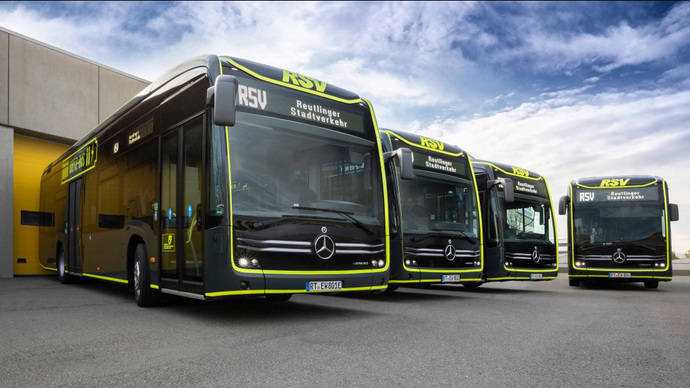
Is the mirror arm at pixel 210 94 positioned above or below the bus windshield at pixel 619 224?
above

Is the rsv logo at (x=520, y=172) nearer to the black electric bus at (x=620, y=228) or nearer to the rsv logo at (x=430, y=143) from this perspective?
the black electric bus at (x=620, y=228)

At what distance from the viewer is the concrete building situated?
674 inches

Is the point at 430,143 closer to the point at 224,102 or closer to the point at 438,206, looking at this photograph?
the point at 438,206

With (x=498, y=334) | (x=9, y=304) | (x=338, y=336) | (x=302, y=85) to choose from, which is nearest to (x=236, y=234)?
(x=338, y=336)

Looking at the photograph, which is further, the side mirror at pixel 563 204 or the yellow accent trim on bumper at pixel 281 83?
the side mirror at pixel 563 204

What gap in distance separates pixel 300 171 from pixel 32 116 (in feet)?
50.0

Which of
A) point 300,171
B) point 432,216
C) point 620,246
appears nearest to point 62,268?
point 432,216

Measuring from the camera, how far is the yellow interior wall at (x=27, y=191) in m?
18.4

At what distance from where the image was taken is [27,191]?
61.3 feet

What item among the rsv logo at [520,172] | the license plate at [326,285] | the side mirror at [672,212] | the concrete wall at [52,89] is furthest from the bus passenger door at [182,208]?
the concrete wall at [52,89]

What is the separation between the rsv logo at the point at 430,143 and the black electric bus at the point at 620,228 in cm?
545

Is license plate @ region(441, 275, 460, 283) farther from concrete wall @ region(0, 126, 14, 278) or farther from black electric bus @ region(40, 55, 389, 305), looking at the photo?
concrete wall @ region(0, 126, 14, 278)

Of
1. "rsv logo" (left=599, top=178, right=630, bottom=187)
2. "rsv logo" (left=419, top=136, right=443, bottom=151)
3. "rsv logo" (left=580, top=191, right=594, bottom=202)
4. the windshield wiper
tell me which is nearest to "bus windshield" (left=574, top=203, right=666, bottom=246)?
"rsv logo" (left=580, top=191, right=594, bottom=202)

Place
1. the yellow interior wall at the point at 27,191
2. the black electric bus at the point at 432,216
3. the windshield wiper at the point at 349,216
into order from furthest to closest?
the yellow interior wall at the point at 27,191, the black electric bus at the point at 432,216, the windshield wiper at the point at 349,216
